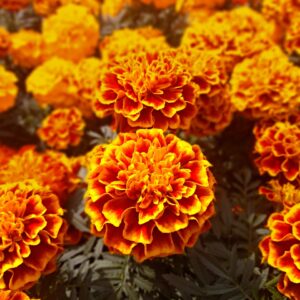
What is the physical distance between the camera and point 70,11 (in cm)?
230

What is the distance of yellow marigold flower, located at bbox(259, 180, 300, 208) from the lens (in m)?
1.28

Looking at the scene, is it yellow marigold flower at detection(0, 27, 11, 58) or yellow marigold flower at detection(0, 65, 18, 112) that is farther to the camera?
yellow marigold flower at detection(0, 27, 11, 58)

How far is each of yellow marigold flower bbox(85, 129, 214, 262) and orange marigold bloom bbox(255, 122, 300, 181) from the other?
1.22 feet

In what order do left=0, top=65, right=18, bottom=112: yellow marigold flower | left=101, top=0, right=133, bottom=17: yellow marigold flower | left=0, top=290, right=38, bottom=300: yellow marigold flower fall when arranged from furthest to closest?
left=101, top=0, right=133, bottom=17: yellow marigold flower
left=0, top=65, right=18, bottom=112: yellow marigold flower
left=0, top=290, right=38, bottom=300: yellow marigold flower

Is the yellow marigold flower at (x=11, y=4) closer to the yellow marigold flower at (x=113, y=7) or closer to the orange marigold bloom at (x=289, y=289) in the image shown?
the yellow marigold flower at (x=113, y=7)

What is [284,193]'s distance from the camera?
134cm

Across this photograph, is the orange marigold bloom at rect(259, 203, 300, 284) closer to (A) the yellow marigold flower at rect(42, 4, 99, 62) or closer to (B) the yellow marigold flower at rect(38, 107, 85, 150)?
(B) the yellow marigold flower at rect(38, 107, 85, 150)

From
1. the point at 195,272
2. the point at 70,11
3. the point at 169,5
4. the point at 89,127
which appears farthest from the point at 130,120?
the point at 169,5

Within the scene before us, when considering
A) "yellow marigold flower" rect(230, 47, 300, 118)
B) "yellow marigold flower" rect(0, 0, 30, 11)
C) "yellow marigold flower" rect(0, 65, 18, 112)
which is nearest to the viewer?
"yellow marigold flower" rect(230, 47, 300, 118)

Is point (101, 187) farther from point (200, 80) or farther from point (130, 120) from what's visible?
point (200, 80)

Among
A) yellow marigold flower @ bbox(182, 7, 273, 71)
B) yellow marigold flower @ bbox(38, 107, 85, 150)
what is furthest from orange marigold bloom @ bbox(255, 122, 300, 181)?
yellow marigold flower @ bbox(38, 107, 85, 150)

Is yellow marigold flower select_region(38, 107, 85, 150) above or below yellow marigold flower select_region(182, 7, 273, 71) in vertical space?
below

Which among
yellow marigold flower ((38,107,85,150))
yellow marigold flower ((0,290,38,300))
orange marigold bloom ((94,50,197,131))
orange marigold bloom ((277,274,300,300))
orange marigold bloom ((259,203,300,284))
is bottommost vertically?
yellow marigold flower ((38,107,85,150))

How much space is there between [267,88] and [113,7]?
1.16m
